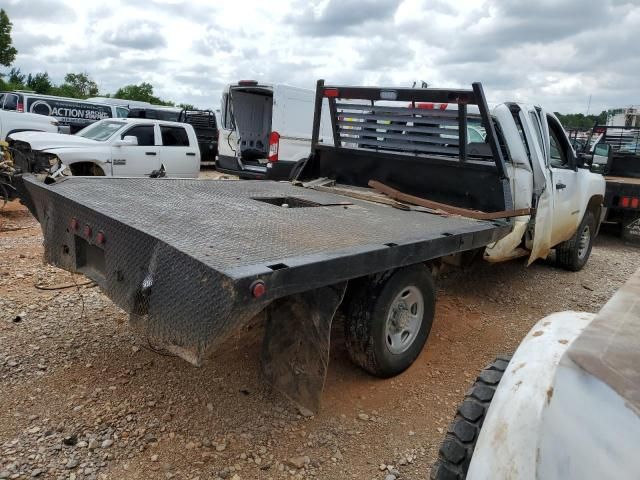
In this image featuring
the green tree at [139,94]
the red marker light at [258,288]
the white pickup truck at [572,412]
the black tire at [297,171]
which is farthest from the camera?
the green tree at [139,94]

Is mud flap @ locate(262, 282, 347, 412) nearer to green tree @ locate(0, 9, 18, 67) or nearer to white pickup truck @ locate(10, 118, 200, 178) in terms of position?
white pickup truck @ locate(10, 118, 200, 178)

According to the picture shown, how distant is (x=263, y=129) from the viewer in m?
12.7

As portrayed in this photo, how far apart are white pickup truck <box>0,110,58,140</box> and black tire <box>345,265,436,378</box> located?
1146 cm

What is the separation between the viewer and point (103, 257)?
2865 mm

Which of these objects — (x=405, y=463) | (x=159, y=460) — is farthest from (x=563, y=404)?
(x=159, y=460)

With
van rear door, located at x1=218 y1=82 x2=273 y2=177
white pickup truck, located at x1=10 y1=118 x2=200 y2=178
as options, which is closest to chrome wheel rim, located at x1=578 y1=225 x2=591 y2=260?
van rear door, located at x1=218 y1=82 x2=273 y2=177

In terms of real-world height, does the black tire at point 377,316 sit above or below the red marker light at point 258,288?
below

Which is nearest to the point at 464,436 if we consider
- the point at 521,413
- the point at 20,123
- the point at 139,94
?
the point at 521,413

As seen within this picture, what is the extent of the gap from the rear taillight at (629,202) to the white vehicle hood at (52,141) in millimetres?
8992

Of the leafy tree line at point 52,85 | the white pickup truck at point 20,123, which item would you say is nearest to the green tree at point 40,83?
the leafy tree line at point 52,85

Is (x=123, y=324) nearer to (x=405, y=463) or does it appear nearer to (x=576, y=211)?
(x=405, y=463)

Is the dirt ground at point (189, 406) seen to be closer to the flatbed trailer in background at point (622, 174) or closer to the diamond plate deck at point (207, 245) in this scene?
the diamond plate deck at point (207, 245)

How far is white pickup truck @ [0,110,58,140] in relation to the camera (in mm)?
11875

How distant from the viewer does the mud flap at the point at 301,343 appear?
277 centimetres
